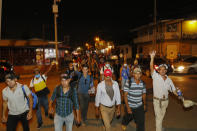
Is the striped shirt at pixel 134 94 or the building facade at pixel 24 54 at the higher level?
the building facade at pixel 24 54

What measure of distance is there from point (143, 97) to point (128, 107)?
0.53 meters

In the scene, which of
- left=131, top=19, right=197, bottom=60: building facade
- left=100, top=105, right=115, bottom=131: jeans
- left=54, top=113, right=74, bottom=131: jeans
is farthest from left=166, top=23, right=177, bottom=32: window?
left=54, top=113, right=74, bottom=131: jeans

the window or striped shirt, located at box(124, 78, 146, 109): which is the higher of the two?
the window

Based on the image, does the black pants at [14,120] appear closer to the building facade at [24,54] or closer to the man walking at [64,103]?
the man walking at [64,103]

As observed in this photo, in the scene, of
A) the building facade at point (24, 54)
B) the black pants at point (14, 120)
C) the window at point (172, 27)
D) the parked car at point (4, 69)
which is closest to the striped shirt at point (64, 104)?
the black pants at point (14, 120)

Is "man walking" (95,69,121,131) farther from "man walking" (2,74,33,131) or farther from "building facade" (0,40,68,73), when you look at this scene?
"building facade" (0,40,68,73)

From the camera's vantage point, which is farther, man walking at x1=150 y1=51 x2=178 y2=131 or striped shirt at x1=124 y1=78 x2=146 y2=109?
man walking at x1=150 y1=51 x2=178 y2=131

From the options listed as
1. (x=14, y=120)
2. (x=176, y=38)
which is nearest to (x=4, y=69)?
(x=14, y=120)

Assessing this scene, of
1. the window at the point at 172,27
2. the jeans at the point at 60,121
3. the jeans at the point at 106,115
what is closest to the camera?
the jeans at the point at 60,121

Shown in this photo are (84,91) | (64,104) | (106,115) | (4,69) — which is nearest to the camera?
(64,104)

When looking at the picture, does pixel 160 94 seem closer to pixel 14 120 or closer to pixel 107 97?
pixel 107 97

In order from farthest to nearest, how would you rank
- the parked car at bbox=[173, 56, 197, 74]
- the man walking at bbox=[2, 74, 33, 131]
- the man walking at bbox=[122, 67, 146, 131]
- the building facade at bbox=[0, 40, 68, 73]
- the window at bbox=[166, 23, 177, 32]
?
1. the window at bbox=[166, 23, 177, 32]
2. the building facade at bbox=[0, 40, 68, 73]
3. the parked car at bbox=[173, 56, 197, 74]
4. the man walking at bbox=[122, 67, 146, 131]
5. the man walking at bbox=[2, 74, 33, 131]

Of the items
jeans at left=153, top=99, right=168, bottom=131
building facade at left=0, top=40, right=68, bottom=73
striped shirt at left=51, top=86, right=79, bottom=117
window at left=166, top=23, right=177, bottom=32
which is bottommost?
jeans at left=153, top=99, right=168, bottom=131

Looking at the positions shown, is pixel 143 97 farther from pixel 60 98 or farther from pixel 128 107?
pixel 60 98
